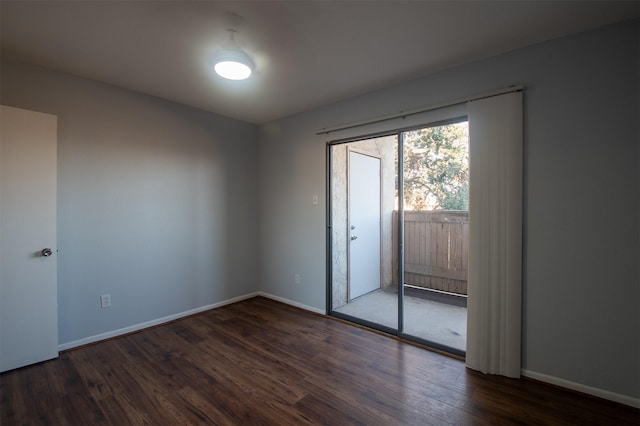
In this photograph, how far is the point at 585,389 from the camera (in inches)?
77.5

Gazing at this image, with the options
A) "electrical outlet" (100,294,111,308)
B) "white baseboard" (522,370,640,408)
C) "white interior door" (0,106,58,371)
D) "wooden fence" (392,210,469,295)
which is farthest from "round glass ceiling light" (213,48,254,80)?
"white baseboard" (522,370,640,408)

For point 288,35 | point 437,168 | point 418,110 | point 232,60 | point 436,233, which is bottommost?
point 436,233

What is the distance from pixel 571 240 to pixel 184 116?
13.0ft

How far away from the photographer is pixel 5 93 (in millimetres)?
2322

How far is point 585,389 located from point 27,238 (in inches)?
172

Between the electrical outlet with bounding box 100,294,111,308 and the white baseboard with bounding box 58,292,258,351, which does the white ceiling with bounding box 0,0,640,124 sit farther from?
the white baseboard with bounding box 58,292,258,351

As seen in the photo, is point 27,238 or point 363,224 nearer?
point 27,238

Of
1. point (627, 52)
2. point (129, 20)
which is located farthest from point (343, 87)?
point (627, 52)

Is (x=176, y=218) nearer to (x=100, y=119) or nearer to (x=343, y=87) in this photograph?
(x=100, y=119)

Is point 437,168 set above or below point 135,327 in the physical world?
above

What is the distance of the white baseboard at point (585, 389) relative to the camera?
1834mm

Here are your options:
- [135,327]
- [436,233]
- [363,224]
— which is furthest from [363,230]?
[135,327]

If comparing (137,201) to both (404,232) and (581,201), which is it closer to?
(404,232)

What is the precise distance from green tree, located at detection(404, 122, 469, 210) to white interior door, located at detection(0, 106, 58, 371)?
3257 millimetres
